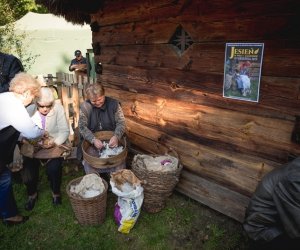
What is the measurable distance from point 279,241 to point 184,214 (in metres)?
1.70

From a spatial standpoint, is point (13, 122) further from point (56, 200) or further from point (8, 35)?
point (8, 35)

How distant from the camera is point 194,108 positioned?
4.01 meters

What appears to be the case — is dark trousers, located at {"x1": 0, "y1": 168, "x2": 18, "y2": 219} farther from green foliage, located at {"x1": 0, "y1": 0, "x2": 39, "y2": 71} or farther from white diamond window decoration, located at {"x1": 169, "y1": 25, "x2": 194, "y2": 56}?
green foliage, located at {"x1": 0, "y1": 0, "x2": 39, "y2": 71}

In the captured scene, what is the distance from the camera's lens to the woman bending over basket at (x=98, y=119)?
418 centimetres

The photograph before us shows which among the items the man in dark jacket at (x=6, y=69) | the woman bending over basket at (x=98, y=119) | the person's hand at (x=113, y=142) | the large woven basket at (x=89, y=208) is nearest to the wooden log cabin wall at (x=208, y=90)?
the woman bending over basket at (x=98, y=119)

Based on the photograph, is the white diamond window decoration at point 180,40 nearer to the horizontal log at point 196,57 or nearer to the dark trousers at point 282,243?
the horizontal log at point 196,57

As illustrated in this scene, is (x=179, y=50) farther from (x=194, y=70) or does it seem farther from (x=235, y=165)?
(x=235, y=165)

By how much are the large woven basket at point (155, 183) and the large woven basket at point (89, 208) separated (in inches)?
20.6

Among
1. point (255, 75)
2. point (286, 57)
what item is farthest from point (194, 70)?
point (286, 57)

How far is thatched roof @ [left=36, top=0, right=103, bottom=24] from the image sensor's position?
5.44 m

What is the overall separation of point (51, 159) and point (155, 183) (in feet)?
5.28

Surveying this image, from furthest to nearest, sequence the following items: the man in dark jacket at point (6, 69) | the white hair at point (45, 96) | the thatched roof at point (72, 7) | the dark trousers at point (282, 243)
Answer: the thatched roof at point (72, 7), the man in dark jacket at point (6, 69), the white hair at point (45, 96), the dark trousers at point (282, 243)

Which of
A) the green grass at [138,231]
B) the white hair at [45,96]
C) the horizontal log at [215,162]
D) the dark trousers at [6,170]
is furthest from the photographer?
the white hair at [45,96]

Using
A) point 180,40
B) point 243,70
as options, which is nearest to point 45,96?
point 180,40
